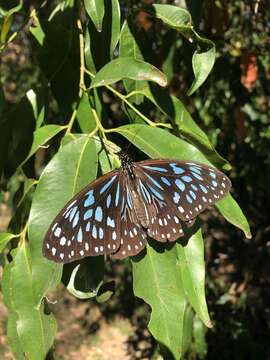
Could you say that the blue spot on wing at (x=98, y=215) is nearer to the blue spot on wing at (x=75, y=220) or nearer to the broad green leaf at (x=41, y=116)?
the blue spot on wing at (x=75, y=220)

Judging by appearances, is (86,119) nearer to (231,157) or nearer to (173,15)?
(173,15)

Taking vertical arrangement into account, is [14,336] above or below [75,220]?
below

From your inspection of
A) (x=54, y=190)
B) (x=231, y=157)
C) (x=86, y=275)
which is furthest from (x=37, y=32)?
(x=231, y=157)

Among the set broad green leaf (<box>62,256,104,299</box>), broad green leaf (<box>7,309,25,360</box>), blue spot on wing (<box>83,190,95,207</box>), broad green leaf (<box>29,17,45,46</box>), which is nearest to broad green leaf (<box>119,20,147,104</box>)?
broad green leaf (<box>29,17,45,46</box>)

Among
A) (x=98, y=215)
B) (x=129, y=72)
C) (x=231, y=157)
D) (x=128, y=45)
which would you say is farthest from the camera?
(x=231, y=157)

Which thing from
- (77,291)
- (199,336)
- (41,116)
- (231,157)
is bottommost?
(199,336)

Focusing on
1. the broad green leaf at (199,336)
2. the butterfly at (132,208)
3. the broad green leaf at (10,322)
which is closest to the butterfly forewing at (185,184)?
the butterfly at (132,208)
